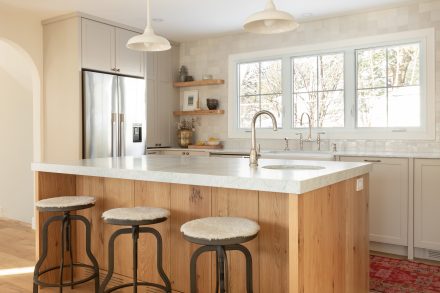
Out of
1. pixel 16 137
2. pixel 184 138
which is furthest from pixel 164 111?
pixel 16 137

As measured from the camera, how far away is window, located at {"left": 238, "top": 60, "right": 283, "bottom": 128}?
5.52m

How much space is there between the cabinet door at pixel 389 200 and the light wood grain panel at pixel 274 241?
211 centimetres

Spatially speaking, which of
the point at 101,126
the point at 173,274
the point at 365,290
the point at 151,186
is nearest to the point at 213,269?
the point at 173,274

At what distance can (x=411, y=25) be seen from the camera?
4512mm

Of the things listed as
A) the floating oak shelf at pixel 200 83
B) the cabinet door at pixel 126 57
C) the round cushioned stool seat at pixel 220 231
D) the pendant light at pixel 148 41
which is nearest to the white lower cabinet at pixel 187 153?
the floating oak shelf at pixel 200 83

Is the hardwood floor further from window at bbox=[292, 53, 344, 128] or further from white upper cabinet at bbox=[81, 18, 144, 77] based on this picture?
window at bbox=[292, 53, 344, 128]

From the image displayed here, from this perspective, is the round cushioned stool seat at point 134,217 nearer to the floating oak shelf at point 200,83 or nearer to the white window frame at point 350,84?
the white window frame at point 350,84

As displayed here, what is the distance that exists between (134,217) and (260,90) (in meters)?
3.62

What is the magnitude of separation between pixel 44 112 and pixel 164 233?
3118 millimetres

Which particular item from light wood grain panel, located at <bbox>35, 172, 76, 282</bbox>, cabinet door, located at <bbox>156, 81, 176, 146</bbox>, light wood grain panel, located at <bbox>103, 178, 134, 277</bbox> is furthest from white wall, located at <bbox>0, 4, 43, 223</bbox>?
light wood grain panel, located at <bbox>103, 178, 134, 277</bbox>

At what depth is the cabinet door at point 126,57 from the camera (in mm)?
5273

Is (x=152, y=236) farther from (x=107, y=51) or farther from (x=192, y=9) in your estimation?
(x=107, y=51)

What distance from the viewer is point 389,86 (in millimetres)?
4723

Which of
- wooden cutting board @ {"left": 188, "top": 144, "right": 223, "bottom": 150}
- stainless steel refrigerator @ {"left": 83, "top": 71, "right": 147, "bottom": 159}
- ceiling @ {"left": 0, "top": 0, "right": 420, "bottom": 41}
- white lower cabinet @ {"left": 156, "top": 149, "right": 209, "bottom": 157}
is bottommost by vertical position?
white lower cabinet @ {"left": 156, "top": 149, "right": 209, "bottom": 157}
